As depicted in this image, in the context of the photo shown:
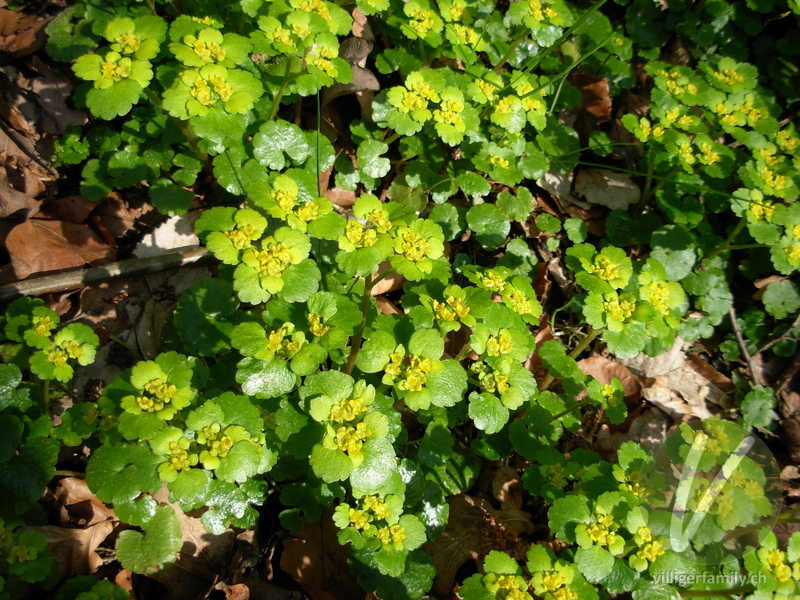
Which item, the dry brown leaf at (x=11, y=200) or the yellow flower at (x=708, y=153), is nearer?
the dry brown leaf at (x=11, y=200)

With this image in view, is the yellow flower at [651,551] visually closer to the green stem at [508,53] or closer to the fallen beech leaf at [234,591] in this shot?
the fallen beech leaf at [234,591]

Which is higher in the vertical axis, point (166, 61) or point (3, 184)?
point (166, 61)

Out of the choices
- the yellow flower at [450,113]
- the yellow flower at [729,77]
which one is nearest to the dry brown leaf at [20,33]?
the yellow flower at [450,113]

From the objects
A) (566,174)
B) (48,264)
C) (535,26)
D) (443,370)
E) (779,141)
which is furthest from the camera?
(566,174)

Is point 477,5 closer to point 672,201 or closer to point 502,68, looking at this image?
point 502,68

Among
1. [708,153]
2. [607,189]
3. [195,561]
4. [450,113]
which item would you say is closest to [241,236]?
[450,113]

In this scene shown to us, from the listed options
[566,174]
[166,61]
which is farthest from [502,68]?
[166,61]

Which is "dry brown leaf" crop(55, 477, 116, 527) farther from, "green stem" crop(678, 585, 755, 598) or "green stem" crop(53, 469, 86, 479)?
"green stem" crop(678, 585, 755, 598)

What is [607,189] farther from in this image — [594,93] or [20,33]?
[20,33]
